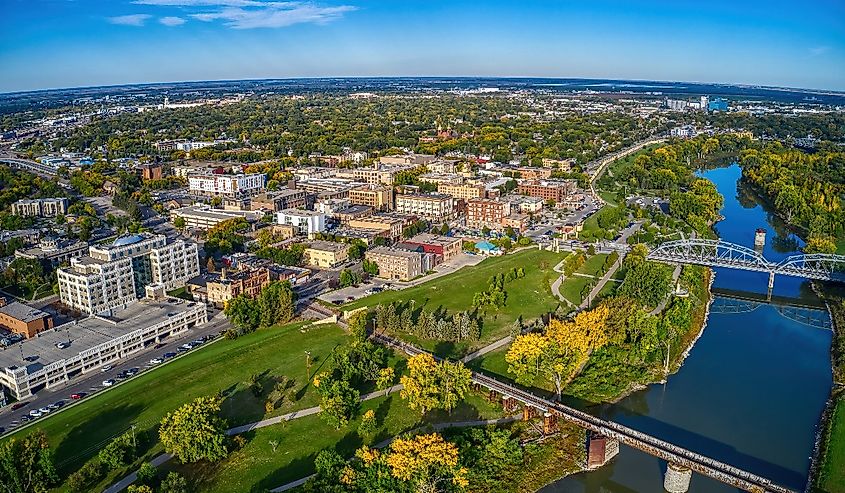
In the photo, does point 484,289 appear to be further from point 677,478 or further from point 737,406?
point 677,478

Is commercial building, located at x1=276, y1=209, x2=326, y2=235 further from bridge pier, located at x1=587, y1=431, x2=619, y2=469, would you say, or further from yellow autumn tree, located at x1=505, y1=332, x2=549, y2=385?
bridge pier, located at x1=587, y1=431, x2=619, y2=469

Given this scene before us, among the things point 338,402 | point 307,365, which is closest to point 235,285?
point 307,365

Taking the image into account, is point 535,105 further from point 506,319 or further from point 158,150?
point 506,319

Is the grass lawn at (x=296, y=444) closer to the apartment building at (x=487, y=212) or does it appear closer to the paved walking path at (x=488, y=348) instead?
the paved walking path at (x=488, y=348)

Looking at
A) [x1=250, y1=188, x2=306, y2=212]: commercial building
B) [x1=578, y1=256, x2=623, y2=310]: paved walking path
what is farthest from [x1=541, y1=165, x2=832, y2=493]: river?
[x1=250, y1=188, x2=306, y2=212]: commercial building

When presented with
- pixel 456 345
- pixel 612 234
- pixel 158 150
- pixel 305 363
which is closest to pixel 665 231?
pixel 612 234
